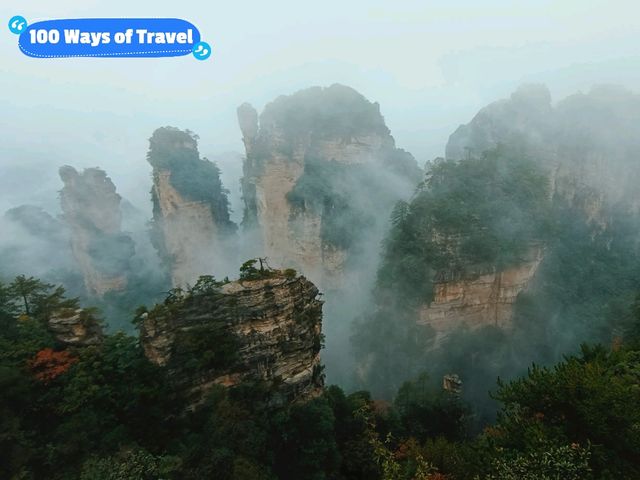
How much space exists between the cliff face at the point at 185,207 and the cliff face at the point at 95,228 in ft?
11.5

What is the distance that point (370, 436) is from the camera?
53.7 ft

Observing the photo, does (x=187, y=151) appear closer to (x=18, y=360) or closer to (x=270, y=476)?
(x=18, y=360)

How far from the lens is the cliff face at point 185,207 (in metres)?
33.8

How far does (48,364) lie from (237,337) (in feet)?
18.9

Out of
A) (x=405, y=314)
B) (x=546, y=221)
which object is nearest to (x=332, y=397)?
(x=405, y=314)

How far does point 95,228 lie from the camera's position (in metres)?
35.3

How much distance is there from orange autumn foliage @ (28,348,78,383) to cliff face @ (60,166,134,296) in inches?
1017

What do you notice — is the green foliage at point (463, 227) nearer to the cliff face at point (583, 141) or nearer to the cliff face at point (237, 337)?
the cliff face at point (583, 141)

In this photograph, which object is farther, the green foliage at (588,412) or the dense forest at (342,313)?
the dense forest at (342,313)

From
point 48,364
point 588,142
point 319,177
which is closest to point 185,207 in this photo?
point 319,177

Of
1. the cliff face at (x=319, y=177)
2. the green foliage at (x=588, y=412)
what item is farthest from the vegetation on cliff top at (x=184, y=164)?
the green foliage at (x=588, y=412)

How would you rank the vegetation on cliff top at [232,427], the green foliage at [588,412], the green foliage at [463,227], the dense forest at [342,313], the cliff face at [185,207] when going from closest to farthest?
the green foliage at [588,412], the vegetation on cliff top at [232,427], the dense forest at [342,313], the green foliage at [463,227], the cliff face at [185,207]

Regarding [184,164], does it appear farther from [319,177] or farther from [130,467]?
[130,467]

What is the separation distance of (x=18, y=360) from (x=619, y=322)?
29.4 m
